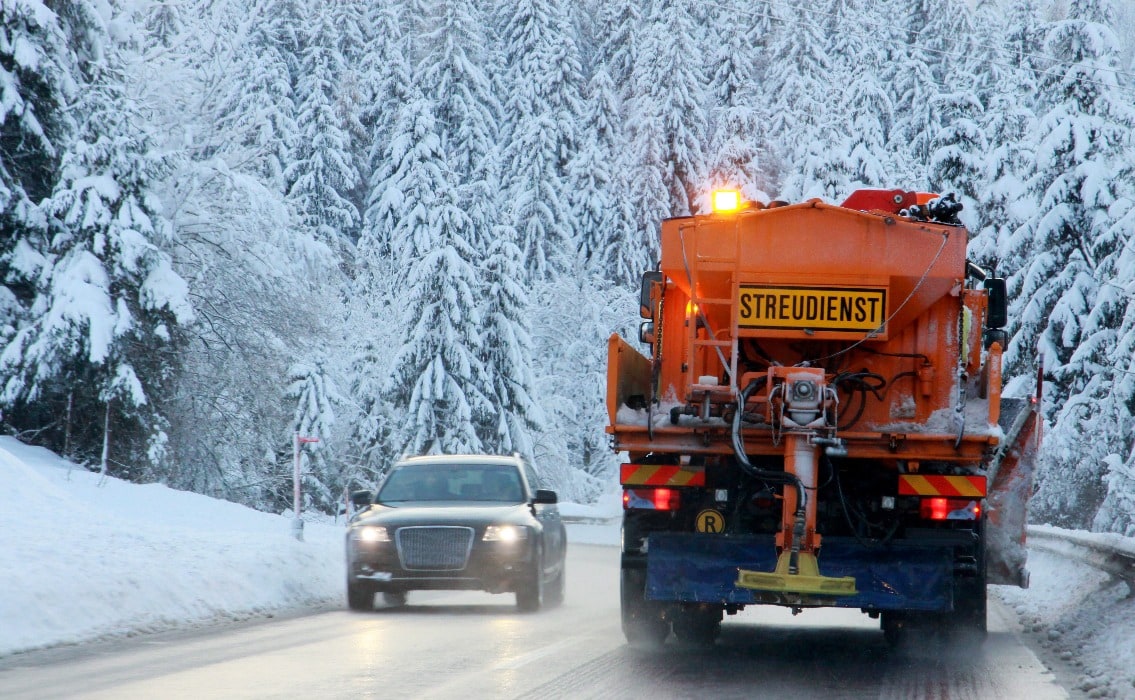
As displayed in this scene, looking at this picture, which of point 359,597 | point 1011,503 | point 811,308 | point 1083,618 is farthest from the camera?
point 359,597

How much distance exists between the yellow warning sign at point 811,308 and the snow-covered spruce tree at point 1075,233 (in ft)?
91.3

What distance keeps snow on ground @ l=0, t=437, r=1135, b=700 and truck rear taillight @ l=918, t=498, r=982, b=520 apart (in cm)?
128

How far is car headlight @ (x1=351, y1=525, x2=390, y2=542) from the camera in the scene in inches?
595

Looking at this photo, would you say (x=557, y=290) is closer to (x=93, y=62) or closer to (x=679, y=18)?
(x=679, y=18)

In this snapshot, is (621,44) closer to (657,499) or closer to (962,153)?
(962,153)

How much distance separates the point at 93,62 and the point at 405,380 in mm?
20788

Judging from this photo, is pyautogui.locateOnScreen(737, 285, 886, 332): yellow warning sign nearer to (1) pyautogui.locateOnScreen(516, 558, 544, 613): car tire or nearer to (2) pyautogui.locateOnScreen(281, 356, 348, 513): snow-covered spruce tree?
(1) pyautogui.locateOnScreen(516, 558, 544, 613): car tire

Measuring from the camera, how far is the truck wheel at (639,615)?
11.4 metres

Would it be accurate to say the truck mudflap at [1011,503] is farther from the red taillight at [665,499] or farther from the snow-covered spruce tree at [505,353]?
the snow-covered spruce tree at [505,353]

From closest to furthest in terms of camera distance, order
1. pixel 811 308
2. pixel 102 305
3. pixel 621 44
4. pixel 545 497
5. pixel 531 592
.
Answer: pixel 811 308 → pixel 531 592 → pixel 545 497 → pixel 102 305 → pixel 621 44

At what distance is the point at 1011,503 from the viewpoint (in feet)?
41.5

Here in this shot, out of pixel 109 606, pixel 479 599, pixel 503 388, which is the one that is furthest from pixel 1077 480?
pixel 109 606

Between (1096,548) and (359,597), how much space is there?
733 cm

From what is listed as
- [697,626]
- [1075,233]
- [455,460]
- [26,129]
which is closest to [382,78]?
[1075,233]
